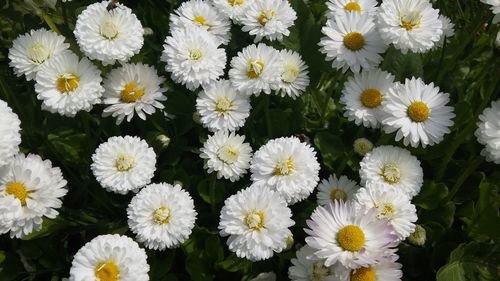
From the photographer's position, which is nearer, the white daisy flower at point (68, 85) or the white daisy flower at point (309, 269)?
the white daisy flower at point (309, 269)

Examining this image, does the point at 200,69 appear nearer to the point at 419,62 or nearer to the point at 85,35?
the point at 85,35

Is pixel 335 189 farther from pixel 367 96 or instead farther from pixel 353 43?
pixel 353 43

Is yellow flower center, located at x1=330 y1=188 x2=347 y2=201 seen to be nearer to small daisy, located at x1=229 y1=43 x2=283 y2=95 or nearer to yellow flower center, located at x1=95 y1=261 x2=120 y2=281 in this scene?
small daisy, located at x1=229 y1=43 x2=283 y2=95

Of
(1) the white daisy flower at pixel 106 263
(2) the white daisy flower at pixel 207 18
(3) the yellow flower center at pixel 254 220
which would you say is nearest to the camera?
(1) the white daisy flower at pixel 106 263

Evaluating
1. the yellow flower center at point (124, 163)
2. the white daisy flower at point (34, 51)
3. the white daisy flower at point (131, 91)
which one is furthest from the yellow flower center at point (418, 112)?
the white daisy flower at point (34, 51)

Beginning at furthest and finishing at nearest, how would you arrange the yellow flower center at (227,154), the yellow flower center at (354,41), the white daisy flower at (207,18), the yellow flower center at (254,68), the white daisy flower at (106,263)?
1. the white daisy flower at (207,18)
2. the yellow flower center at (354,41)
3. the yellow flower center at (254,68)
4. the yellow flower center at (227,154)
5. the white daisy flower at (106,263)

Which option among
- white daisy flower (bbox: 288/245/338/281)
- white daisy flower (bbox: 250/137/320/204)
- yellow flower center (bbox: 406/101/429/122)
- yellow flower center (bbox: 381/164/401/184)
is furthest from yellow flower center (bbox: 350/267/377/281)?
yellow flower center (bbox: 406/101/429/122)

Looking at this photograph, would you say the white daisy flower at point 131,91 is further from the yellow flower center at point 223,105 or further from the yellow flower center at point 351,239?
the yellow flower center at point 351,239
